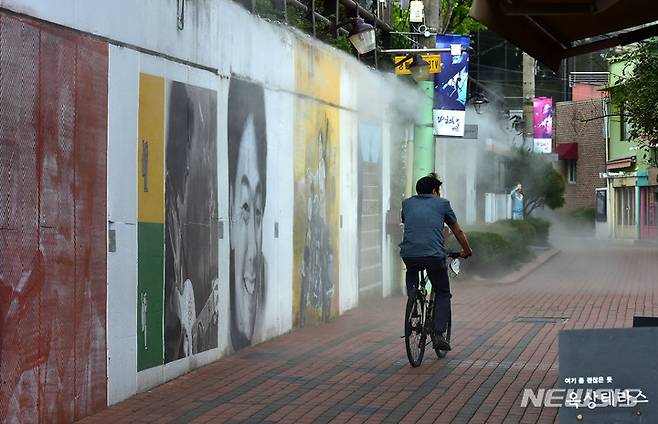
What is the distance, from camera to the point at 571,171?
61469 mm

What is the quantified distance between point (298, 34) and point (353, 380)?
5086 mm

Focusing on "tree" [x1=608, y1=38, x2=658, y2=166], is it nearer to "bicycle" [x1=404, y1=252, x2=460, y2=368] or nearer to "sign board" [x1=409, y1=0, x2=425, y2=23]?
"sign board" [x1=409, y1=0, x2=425, y2=23]

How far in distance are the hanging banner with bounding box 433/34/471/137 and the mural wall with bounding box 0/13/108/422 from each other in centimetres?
1064

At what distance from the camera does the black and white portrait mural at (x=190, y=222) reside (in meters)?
9.58

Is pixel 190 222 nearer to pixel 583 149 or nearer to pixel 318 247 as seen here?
pixel 318 247

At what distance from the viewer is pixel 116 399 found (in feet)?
28.1

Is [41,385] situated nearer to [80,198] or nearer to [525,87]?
[80,198]

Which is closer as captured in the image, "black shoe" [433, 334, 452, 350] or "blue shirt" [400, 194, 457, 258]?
"blue shirt" [400, 194, 457, 258]

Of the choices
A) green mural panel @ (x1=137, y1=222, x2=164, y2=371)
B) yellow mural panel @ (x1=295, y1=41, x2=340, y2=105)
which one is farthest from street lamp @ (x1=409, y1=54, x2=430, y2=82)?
green mural panel @ (x1=137, y1=222, x2=164, y2=371)

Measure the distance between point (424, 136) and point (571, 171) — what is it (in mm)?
44932

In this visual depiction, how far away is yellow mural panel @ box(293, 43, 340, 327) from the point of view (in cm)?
1354

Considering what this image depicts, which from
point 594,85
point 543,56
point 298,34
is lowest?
point 543,56

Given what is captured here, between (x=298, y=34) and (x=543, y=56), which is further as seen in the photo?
(x=298, y=34)

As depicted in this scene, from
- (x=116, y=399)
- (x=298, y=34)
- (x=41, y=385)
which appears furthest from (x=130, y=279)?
(x=298, y=34)
